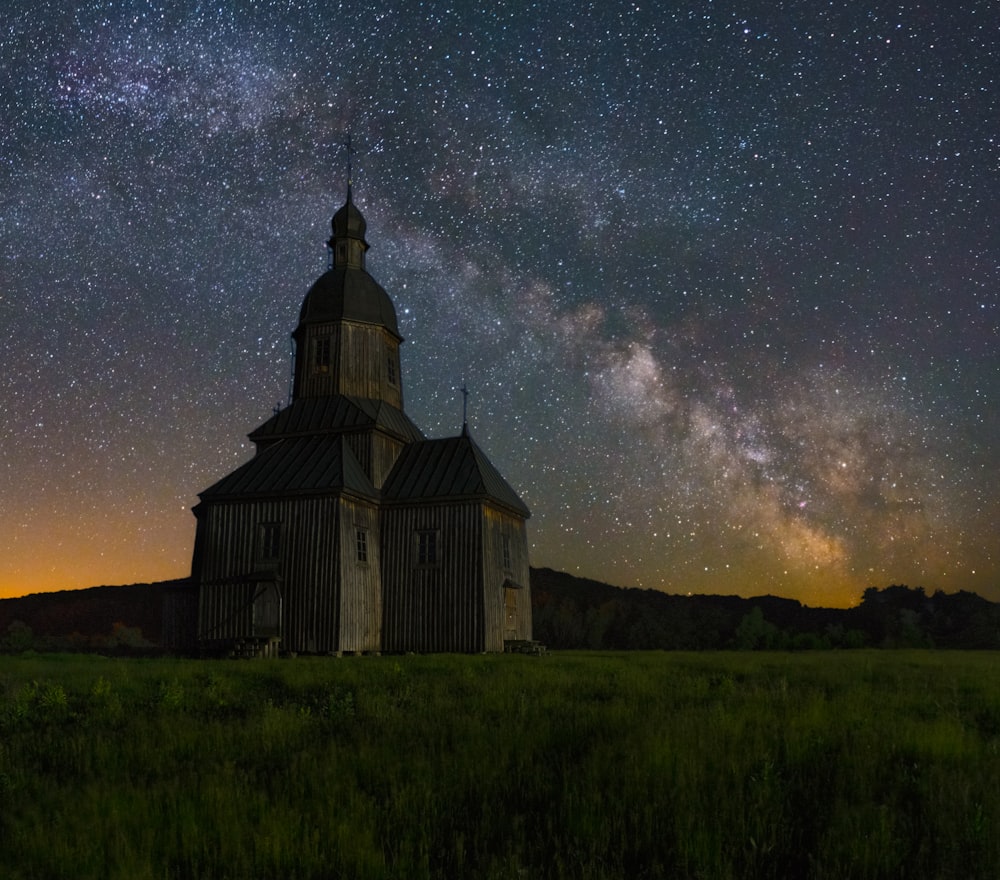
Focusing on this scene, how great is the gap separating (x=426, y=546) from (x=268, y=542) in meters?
5.44

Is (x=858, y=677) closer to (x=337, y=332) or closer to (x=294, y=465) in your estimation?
(x=294, y=465)

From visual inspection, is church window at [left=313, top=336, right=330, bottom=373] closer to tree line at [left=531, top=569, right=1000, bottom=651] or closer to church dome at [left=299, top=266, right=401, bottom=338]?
church dome at [left=299, top=266, right=401, bottom=338]

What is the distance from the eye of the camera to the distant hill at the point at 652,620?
2199 inches

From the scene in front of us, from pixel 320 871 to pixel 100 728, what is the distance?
660 centimetres

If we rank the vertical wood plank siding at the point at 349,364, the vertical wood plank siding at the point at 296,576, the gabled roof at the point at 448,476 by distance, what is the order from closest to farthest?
the vertical wood plank siding at the point at 296,576 → the gabled roof at the point at 448,476 → the vertical wood plank siding at the point at 349,364

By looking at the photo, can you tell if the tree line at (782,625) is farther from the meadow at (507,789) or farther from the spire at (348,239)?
the meadow at (507,789)

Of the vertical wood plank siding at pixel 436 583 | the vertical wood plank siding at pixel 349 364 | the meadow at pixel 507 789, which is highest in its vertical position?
the vertical wood plank siding at pixel 349 364

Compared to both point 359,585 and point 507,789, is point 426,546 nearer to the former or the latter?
point 359,585

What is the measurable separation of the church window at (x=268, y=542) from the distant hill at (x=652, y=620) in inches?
212

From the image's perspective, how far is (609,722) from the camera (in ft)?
31.5

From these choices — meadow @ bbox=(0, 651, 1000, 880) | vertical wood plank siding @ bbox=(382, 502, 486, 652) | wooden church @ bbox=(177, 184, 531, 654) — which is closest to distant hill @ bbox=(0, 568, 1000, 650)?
wooden church @ bbox=(177, 184, 531, 654)

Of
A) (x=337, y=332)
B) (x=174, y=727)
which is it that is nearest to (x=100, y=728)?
(x=174, y=727)

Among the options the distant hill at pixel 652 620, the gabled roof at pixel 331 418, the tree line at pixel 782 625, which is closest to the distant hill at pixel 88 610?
the distant hill at pixel 652 620

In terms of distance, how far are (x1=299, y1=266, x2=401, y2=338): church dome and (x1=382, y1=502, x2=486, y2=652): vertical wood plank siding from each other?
346 inches
